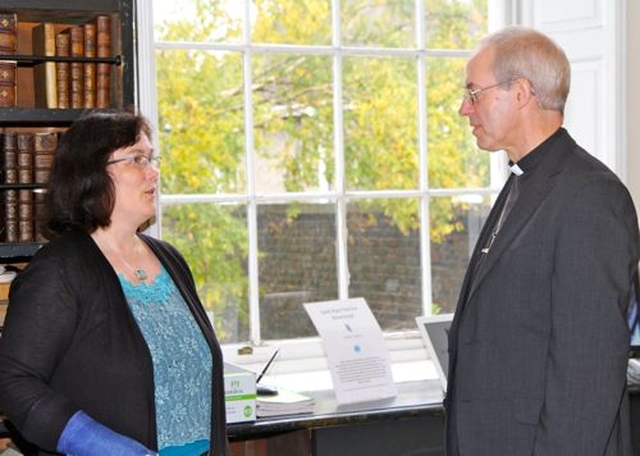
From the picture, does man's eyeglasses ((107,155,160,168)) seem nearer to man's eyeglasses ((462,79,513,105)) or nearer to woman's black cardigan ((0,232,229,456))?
woman's black cardigan ((0,232,229,456))

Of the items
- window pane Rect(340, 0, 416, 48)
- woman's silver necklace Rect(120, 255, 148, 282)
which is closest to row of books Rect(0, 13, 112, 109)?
woman's silver necklace Rect(120, 255, 148, 282)

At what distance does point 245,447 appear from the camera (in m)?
3.81

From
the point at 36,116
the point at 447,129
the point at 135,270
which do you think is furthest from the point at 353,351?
the point at 447,129

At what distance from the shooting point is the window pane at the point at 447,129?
14.8 feet

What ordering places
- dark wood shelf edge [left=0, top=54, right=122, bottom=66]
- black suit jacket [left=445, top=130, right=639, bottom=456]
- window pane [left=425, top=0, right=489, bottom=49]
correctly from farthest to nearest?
window pane [left=425, top=0, right=489, bottom=49] < dark wood shelf edge [left=0, top=54, right=122, bottom=66] < black suit jacket [left=445, top=130, right=639, bottom=456]

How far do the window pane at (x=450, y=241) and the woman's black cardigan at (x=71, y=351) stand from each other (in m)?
2.19

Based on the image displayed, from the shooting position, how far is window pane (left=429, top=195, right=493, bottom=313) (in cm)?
452

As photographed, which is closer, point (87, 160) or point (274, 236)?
point (87, 160)

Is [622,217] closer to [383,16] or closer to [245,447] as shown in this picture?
[245,447]

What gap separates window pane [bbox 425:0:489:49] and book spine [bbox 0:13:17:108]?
5.93 feet

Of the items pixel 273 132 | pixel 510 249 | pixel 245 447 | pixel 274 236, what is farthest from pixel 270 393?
pixel 510 249

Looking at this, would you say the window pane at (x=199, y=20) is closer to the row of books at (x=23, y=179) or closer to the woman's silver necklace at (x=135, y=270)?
the row of books at (x=23, y=179)

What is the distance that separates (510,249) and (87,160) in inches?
38.8

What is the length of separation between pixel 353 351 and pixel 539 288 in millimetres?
1380
